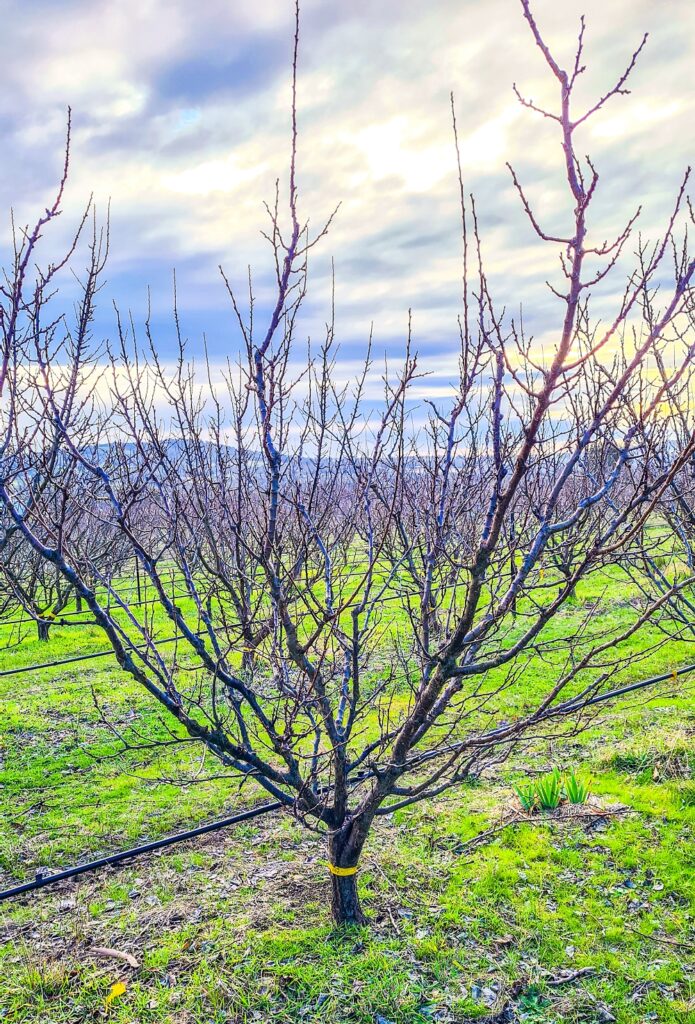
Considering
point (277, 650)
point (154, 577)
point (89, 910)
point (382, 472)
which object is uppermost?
point (382, 472)

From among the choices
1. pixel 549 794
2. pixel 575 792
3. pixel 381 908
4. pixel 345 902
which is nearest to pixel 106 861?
pixel 345 902

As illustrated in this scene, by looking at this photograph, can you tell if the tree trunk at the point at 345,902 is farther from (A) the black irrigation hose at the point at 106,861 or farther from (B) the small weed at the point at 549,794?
(B) the small weed at the point at 549,794

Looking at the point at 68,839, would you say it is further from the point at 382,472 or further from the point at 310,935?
the point at 382,472

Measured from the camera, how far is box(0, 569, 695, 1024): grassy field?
347cm

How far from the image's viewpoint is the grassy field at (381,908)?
347cm

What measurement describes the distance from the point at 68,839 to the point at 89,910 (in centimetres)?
127

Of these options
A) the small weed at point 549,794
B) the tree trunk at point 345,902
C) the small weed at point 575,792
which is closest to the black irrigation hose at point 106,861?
the tree trunk at point 345,902

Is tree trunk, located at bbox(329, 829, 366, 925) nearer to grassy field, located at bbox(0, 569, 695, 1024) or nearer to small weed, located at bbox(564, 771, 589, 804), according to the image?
grassy field, located at bbox(0, 569, 695, 1024)

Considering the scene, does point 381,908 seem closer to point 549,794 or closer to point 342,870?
point 342,870

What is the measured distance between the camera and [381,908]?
4.24m

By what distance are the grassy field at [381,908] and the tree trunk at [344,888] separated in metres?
0.10

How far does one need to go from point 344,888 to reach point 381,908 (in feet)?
1.62

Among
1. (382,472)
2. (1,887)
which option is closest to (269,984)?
(1,887)

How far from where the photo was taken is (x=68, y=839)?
5.46 m
